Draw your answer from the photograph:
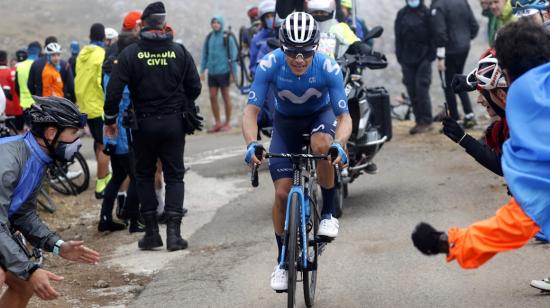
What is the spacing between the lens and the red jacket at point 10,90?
17.2 m

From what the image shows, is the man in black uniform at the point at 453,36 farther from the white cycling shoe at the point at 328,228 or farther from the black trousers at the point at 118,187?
the white cycling shoe at the point at 328,228

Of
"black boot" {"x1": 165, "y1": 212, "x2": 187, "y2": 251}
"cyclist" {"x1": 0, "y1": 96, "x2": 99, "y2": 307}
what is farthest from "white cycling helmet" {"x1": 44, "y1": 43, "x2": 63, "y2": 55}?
"cyclist" {"x1": 0, "y1": 96, "x2": 99, "y2": 307}

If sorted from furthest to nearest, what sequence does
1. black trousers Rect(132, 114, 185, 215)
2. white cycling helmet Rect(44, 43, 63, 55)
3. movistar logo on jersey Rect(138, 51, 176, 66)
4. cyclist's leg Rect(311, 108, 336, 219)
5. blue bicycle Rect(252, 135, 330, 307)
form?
white cycling helmet Rect(44, 43, 63, 55) < black trousers Rect(132, 114, 185, 215) < movistar logo on jersey Rect(138, 51, 176, 66) < cyclist's leg Rect(311, 108, 336, 219) < blue bicycle Rect(252, 135, 330, 307)

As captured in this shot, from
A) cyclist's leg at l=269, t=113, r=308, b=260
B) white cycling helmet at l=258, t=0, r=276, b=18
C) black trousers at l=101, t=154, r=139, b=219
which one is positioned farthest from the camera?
white cycling helmet at l=258, t=0, r=276, b=18

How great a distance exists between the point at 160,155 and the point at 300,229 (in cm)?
326

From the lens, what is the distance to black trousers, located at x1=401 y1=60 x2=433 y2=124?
1750 cm

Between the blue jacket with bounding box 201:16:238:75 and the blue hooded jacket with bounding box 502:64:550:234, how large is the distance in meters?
16.8

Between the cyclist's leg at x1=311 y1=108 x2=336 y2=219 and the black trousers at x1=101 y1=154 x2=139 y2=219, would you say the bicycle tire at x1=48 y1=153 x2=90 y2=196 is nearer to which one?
the black trousers at x1=101 y1=154 x2=139 y2=219

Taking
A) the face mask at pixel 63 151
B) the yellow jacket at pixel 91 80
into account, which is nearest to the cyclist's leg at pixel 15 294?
the face mask at pixel 63 151

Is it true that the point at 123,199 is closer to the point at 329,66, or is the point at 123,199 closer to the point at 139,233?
the point at 139,233

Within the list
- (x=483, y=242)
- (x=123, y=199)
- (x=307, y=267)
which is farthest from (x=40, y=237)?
(x=123, y=199)

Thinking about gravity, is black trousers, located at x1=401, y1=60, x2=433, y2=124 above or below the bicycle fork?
below

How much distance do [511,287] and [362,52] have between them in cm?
477

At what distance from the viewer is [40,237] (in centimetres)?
635
